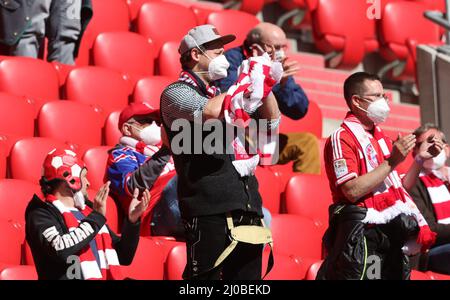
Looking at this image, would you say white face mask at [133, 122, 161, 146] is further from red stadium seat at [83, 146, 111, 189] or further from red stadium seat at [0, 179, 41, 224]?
red stadium seat at [0, 179, 41, 224]

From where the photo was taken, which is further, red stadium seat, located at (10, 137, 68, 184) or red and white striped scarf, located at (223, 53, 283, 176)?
red stadium seat, located at (10, 137, 68, 184)

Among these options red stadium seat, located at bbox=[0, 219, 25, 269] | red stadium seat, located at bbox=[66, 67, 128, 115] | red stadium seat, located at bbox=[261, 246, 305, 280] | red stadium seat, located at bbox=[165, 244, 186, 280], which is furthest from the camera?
red stadium seat, located at bbox=[66, 67, 128, 115]

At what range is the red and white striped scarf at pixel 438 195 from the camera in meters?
6.45

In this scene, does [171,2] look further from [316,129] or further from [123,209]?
[123,209]

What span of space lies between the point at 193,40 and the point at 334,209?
85 centimetres

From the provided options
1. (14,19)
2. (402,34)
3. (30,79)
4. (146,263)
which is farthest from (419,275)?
(402,34)

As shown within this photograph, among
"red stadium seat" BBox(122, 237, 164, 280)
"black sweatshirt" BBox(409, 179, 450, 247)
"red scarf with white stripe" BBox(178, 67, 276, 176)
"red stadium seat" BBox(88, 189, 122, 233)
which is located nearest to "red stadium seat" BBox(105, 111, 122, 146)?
"red stadium seat" BBox(88, 189, 122, 233)

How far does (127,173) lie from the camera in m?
5.96

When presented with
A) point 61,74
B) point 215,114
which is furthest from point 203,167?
point 61,74

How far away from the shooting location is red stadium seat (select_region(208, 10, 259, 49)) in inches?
320

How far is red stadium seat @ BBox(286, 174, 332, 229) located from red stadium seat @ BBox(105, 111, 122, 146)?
907 millimetres

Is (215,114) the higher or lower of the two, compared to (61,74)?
higher

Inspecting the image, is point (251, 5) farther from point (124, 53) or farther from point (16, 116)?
point (16, 116)

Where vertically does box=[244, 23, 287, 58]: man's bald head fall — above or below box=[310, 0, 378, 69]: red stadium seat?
above
